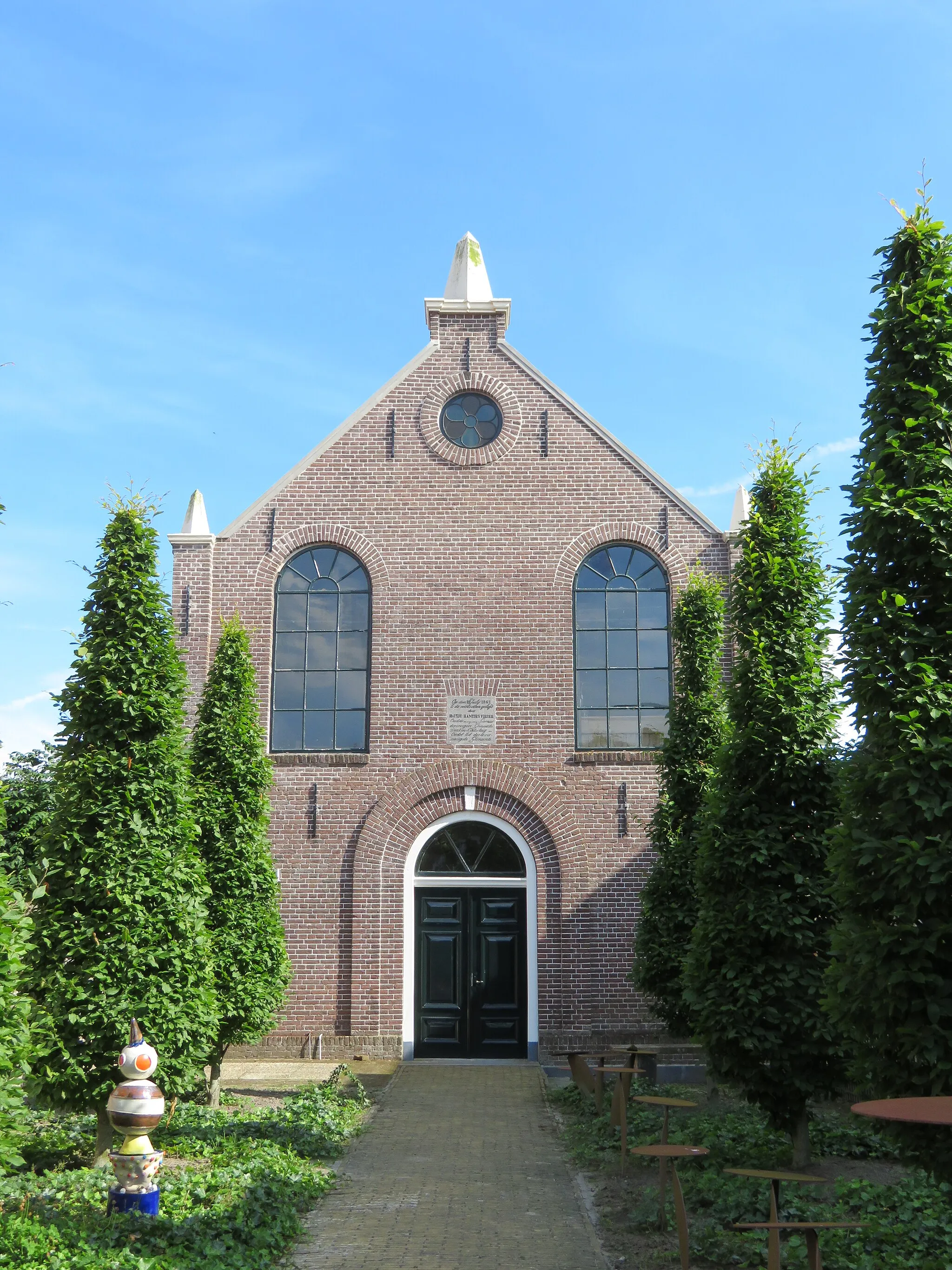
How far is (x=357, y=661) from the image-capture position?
56.3 feet

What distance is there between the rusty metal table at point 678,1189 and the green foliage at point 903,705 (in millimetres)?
1226

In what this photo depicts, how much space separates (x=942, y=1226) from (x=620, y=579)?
37.1 ft

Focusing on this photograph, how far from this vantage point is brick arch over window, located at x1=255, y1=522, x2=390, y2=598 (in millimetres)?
17328

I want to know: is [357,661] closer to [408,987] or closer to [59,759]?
[408,987]

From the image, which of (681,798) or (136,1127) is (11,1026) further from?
(681,798)

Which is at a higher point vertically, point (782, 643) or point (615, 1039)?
point (782, 643)

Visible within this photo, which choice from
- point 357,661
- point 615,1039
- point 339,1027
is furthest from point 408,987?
point 357,661

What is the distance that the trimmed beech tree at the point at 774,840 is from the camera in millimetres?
9047

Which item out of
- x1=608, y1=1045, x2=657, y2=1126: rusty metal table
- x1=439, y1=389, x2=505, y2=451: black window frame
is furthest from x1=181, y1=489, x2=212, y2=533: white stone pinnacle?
x1=608, y1=1045, x2=657, y2=1126: rusty metal table

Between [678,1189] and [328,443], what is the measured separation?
43.4 ft

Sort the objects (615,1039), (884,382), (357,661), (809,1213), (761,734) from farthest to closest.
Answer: (357,661), (615,1039), (761,734), (884,382), (809,1213)

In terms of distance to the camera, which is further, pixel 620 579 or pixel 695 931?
pixel 620 579

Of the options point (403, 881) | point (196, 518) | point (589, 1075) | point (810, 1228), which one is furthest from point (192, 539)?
point (810, 1228)

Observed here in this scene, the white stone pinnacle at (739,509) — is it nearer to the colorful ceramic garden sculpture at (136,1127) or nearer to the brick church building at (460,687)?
the brick church building at (460,687)
